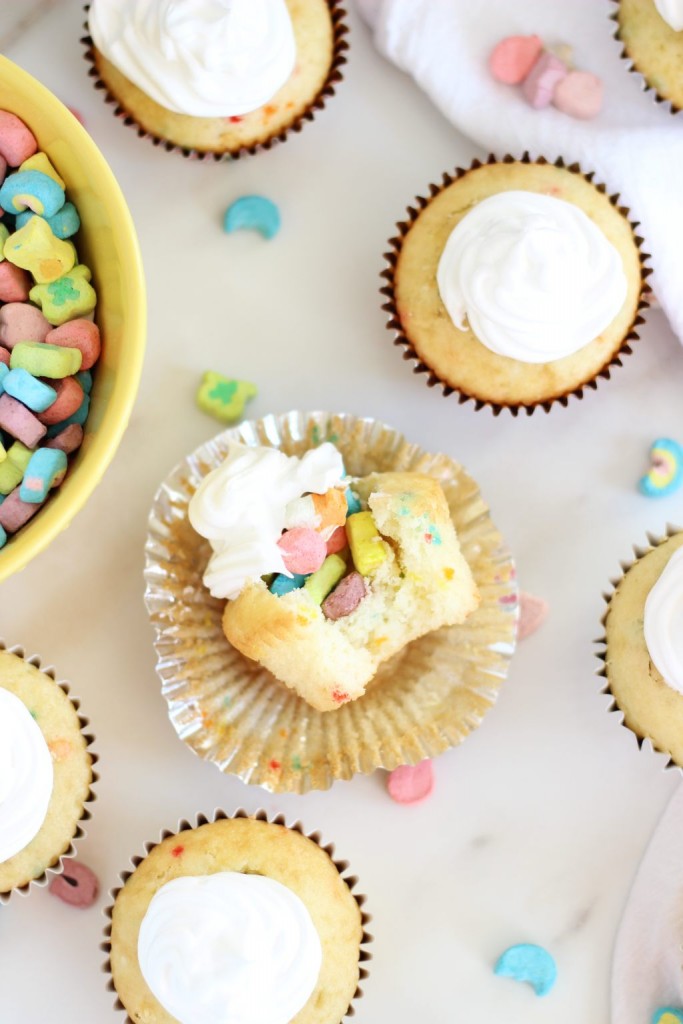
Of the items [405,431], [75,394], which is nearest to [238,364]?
[405,431]

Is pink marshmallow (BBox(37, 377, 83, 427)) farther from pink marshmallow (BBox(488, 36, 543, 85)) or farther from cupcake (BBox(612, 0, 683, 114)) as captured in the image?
cupcake (BBox(612, 0, 683, 114))

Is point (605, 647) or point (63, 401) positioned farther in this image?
point (605, 647)

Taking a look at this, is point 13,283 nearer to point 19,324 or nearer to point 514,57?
point 19,324

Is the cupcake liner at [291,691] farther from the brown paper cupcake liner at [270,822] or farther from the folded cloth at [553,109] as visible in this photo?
the folded cloth at [553,109]

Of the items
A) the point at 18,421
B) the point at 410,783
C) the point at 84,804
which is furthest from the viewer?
the point at 410,783

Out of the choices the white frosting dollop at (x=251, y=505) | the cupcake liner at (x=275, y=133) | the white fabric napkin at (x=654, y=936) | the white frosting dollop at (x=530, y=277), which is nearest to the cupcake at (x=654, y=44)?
the white frosting dollop at (x=530, y=277)

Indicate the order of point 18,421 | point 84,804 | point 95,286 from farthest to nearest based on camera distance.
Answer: point 84,804 < point 95,286 < point 18,421

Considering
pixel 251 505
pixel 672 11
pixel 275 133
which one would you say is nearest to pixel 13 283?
pixel 251 505
